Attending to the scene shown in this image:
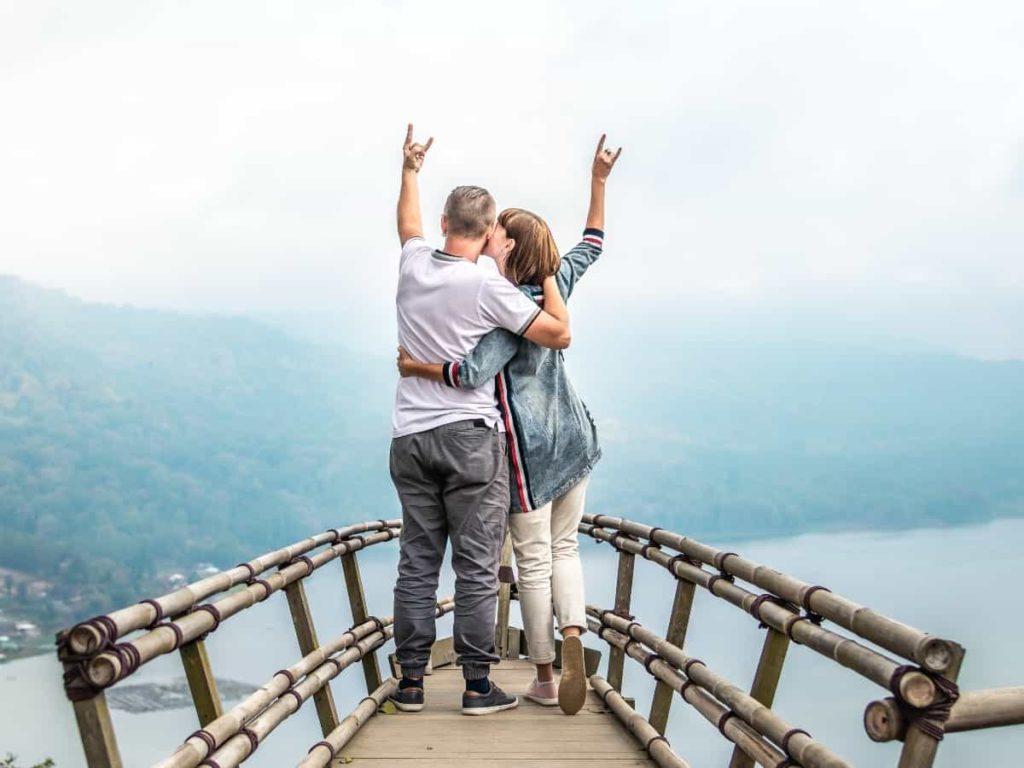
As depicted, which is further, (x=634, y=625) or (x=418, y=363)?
(x=634, y=625)

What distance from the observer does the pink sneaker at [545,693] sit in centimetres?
409

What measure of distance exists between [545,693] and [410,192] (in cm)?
189

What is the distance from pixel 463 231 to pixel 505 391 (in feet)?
1.81

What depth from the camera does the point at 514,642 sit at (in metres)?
5.58

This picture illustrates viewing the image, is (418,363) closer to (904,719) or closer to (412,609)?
(412,609)

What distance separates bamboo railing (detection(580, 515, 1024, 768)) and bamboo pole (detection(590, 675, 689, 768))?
12 millimetres

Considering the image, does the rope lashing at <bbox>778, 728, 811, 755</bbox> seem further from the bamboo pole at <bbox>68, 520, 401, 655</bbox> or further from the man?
the bamboo pole at <bbox>68, 520, 401, 655</bbox>

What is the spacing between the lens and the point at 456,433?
11.8 feet

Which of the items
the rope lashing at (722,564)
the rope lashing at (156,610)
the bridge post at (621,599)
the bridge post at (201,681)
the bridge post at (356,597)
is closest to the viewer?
the rope lashing at (156,610)

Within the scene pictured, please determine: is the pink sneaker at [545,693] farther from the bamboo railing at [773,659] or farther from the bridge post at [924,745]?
the bridge post at [924,745]

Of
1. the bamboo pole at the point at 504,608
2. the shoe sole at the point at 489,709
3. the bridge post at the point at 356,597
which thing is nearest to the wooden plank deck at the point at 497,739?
the shoe sole at the point at 489,709

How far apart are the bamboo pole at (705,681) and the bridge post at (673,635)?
7 centimetres

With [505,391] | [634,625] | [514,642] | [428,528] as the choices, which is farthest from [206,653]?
[514,642]

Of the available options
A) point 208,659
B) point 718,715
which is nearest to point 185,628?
point 208,659
